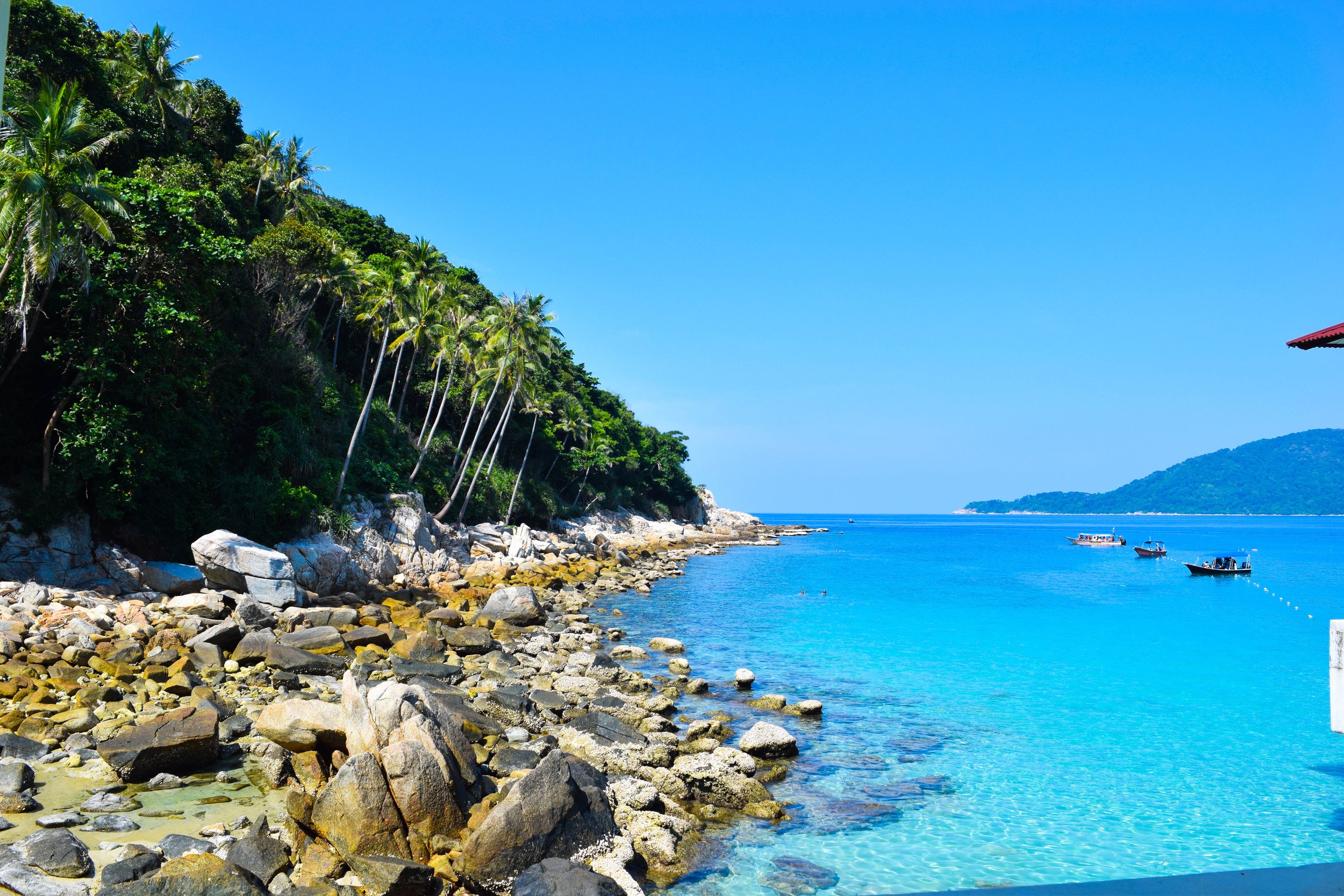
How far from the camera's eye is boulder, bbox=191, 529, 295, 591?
22078 mm

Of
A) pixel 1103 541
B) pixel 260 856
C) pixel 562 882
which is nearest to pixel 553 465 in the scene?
pixel 260 856

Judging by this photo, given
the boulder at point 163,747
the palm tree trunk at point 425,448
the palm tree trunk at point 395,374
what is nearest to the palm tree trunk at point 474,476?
the palm tree trunk at point 425,448

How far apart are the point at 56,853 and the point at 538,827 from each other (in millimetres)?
5186

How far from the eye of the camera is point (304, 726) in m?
10.9

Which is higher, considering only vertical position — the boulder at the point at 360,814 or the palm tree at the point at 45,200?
the palm tree at the point at 45,200

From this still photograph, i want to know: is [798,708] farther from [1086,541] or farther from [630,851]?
[1086,541]

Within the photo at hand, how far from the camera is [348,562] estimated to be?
94.6ft

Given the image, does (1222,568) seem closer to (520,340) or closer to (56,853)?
(520,340)

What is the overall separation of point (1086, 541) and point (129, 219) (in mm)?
115645

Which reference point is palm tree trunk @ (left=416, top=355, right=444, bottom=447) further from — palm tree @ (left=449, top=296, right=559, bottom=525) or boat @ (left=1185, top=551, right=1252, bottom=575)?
boat @ (left=1185, top=551, right=1252, bottom=575)

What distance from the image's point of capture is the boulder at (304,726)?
10.9m

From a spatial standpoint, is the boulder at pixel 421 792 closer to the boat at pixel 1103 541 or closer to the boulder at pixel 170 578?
the boulder at pixel 170 578

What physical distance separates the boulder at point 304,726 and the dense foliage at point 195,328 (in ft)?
43.7

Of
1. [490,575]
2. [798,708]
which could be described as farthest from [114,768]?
[490,575]
